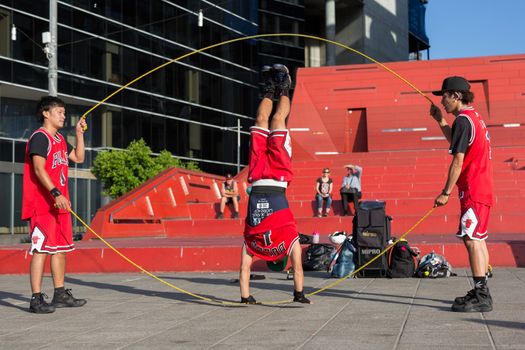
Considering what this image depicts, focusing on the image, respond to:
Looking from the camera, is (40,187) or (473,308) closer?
(473,308)

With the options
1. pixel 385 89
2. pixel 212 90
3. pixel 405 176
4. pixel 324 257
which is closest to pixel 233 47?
pixel 212 90

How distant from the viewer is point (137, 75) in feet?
139

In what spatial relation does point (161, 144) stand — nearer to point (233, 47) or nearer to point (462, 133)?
point (233, 47)

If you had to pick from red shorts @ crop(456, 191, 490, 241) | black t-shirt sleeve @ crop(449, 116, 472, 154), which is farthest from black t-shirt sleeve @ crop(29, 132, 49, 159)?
red shorts @ crop(456, 191, 490, 241)

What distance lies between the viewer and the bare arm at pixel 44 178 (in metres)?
7.54

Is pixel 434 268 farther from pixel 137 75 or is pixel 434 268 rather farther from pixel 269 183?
pixel 137 75

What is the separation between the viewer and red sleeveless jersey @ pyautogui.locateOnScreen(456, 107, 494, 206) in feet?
23.9

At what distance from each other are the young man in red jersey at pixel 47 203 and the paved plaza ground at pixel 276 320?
31 cm

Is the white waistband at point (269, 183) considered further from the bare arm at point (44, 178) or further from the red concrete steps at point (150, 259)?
the red concrete steps at point (150, 259)

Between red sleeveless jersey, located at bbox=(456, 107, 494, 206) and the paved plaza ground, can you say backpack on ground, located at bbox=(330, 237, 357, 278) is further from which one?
red sleeveless jersey, located at bbox=(456, 107, 494, 206)

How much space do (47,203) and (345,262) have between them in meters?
4.43

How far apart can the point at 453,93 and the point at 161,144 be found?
1461 inches

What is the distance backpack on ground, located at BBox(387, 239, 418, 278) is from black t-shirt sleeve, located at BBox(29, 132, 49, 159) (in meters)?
4.98

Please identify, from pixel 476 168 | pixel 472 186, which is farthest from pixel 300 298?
pixel 476 168
